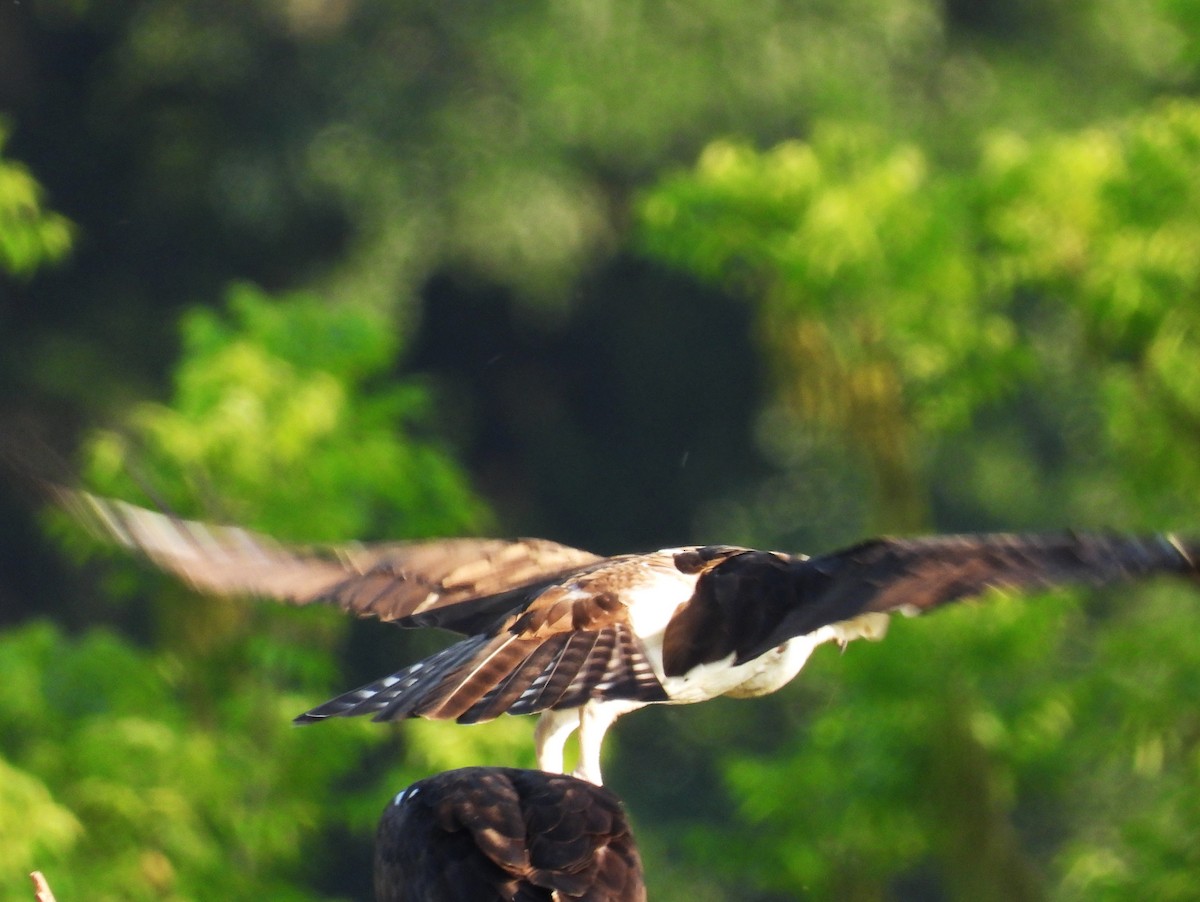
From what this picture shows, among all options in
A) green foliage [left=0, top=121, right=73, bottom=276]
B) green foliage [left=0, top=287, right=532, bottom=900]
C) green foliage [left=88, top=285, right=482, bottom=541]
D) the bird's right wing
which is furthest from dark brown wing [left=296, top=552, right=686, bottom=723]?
green foliage [left=88, top=285, right=482, bottom=541]

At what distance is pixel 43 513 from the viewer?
8.70m

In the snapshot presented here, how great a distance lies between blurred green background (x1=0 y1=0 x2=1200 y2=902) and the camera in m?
8.57

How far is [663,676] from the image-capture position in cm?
439

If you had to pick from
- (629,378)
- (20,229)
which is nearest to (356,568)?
(20,229)

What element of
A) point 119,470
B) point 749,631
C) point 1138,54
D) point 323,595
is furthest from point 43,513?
point 1138,54

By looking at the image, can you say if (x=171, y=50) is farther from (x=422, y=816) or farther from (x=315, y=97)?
(x=422, y=816)

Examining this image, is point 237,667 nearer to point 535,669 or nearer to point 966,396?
point 966,396

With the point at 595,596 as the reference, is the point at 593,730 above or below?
below

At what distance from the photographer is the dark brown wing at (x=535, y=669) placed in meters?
3.81

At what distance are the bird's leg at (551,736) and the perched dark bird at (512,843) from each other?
0.24 meters

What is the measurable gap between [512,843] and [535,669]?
12.6 inches

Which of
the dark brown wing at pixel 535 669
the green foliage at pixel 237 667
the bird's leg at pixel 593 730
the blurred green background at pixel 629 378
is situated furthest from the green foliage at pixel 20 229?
the bird's leg at pixel 593 730

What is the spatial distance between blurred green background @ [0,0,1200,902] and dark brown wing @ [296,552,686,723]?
3.29 ft

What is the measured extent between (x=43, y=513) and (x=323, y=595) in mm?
4190
